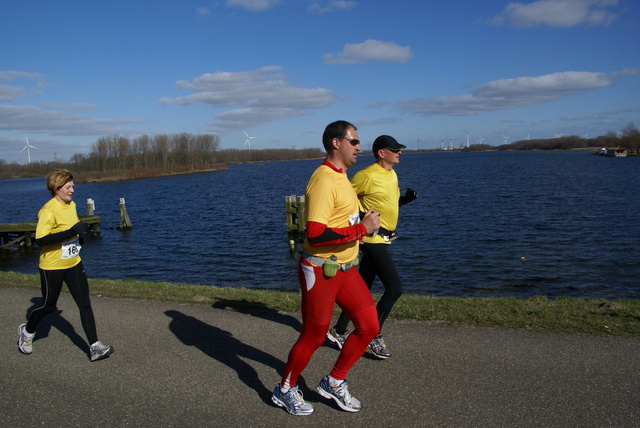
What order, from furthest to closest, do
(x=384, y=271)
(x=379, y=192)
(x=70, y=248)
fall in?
(x=70, y=248) → (x=379, y=192) → (x=384, y=271)

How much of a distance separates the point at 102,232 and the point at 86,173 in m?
85.5

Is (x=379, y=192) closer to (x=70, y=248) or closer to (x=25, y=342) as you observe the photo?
(x=70, y=248)

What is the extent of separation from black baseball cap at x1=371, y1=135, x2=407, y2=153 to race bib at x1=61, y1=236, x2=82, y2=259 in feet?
11.0

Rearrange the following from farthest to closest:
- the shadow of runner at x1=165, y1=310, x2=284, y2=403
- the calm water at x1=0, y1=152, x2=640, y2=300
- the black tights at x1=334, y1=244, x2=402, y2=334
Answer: the calm water at x1=0, y1=152, x2=640, y2=300 → the black tights at x1=334, y1=244, x2=402, y2=334 → the shadow of runner at x1=165, y1=310, x2=284, y2=403

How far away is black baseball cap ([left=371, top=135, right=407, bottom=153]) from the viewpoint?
522cm

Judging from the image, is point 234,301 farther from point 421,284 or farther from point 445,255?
point 445,255

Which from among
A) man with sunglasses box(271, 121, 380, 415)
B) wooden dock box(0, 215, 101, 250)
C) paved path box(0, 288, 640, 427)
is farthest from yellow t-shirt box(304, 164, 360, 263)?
wooden dock box(0, 215, 101, 250)

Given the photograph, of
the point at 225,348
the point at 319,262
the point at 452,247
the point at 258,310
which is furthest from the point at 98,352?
the point at 452,247

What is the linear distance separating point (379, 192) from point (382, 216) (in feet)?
0.83

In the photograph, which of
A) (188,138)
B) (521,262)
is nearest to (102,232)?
(521,262)

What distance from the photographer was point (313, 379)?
4660mm

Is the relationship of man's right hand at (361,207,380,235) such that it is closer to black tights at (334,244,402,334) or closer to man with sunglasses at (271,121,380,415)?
man with sunglasses at (271,121,380,415)

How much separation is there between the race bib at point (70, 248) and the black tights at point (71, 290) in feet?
0.51

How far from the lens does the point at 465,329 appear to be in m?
5.79
